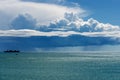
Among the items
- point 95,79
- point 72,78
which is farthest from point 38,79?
point 95,79

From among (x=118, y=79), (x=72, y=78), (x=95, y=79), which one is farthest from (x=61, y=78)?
(x=118, y=79)

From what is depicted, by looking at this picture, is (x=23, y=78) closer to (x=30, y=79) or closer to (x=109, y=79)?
(x=30, y=79)

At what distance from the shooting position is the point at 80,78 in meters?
118

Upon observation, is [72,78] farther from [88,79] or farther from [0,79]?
[0,79]

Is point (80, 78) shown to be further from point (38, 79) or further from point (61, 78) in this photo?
point (38, 79)

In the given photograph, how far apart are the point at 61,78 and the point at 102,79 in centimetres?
1351

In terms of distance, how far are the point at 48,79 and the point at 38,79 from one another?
127 inches

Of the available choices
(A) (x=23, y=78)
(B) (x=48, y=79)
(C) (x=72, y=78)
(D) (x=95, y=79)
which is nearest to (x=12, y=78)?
(A) (x=23, y=78)

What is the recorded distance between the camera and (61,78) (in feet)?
383

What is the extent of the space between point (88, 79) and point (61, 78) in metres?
8.91

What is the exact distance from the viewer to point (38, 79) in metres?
114

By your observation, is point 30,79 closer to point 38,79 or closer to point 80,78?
point 38,79

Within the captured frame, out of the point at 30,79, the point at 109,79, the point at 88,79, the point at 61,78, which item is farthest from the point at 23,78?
the point at 109,79

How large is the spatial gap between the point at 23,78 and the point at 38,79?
17.8ft
